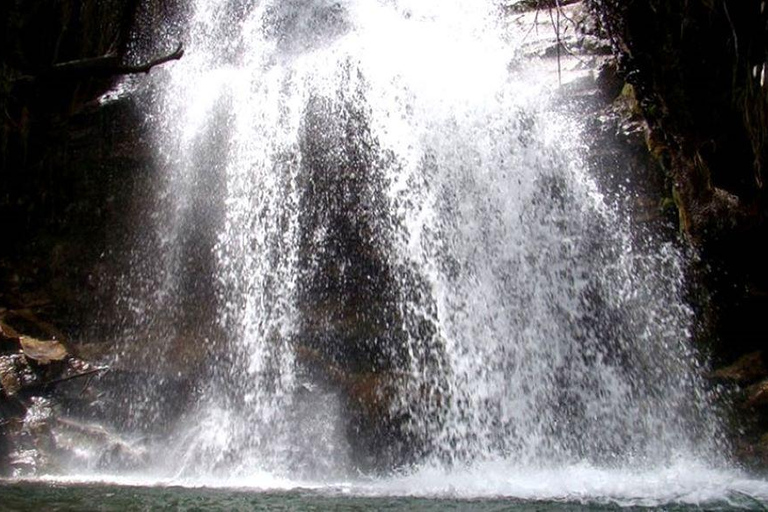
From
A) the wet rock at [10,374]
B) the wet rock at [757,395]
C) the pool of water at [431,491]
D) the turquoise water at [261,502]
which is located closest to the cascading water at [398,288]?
the pool of water at [431,491]

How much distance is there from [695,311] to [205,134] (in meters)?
5.92

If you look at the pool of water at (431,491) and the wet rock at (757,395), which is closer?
the pool of water at (431,491)

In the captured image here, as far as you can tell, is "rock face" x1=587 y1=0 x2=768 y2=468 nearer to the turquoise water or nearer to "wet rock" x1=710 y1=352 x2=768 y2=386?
"wet rock" x1=710 y1=352 x2=768 y2=386

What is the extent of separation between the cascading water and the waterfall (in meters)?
0.02

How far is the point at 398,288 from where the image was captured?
640 cm

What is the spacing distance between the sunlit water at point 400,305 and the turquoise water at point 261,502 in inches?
2.9

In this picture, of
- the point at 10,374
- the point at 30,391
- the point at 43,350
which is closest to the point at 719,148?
the point at 43,350

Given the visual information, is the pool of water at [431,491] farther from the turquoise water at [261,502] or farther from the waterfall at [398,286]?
the waterfall at [398,286]

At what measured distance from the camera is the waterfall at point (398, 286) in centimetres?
568

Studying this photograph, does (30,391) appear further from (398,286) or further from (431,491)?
(431,491)

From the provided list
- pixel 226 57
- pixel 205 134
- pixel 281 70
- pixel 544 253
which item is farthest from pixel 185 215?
pixel 544 253

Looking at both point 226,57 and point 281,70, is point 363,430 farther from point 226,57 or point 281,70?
point 226,57

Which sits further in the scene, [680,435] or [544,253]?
[544,253]

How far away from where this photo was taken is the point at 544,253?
6.23 m
